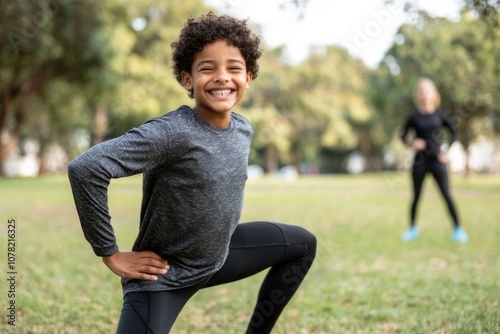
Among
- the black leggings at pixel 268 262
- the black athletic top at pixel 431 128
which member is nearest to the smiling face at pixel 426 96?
the black athletic top at pixel 431 128

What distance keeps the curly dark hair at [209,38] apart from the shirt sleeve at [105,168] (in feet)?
1.49

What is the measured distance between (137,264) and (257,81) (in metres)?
22.6

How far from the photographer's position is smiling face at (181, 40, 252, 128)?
8.76ft

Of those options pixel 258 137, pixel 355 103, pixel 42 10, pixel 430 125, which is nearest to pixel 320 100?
pixel 355 103

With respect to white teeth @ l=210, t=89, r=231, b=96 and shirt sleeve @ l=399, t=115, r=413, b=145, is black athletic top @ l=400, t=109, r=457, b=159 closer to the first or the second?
shirt sleeve @ l=399, t=115, r=413, b=145

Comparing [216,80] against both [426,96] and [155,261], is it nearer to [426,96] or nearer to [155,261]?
[155,261]

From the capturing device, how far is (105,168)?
231cm

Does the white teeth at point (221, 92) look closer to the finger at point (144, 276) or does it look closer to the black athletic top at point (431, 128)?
the finger at point (144, 276)

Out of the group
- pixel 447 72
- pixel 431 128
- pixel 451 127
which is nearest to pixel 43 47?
pixel 447 72

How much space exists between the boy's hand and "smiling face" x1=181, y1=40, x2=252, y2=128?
68 centimetres

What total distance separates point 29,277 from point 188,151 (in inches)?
151

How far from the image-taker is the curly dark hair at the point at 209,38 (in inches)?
106

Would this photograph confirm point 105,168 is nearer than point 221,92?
Yes

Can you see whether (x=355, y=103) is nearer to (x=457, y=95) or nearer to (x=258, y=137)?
(x=258, y=137)
